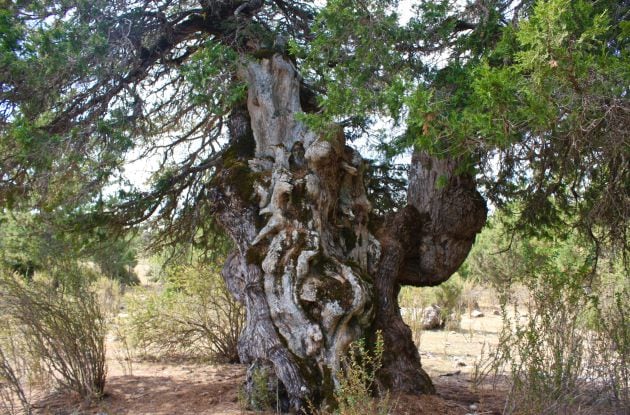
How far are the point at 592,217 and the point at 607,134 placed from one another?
1.77m

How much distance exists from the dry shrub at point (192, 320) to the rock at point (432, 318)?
5475 millimetres

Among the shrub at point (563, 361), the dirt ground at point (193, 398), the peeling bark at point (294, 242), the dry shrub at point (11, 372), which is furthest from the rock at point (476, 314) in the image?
the dry shrub at point (11, 372)

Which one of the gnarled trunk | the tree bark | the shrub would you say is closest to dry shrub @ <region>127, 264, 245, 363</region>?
the gnarled trunk

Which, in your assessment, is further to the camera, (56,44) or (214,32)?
(214,32)

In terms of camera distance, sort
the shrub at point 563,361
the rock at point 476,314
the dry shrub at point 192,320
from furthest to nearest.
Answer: the rock at point 476,314
the dry shrub at point 192,320
the shrub at point 563,361

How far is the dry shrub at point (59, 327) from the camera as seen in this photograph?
18.7 ft

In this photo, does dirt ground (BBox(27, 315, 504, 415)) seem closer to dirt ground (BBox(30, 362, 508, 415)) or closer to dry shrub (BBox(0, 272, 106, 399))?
dirt ground (BBox(30, 362, 508, 415))

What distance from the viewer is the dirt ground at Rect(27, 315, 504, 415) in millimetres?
5445

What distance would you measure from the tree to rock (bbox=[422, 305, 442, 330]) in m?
6.37

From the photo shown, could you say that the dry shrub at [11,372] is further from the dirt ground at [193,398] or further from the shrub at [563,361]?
the shrub at [563,361]

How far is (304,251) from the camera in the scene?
5.26 metres

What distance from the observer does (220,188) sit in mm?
5957

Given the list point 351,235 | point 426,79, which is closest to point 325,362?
point 351,235

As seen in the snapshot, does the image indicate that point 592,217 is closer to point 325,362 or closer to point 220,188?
point 325,362
